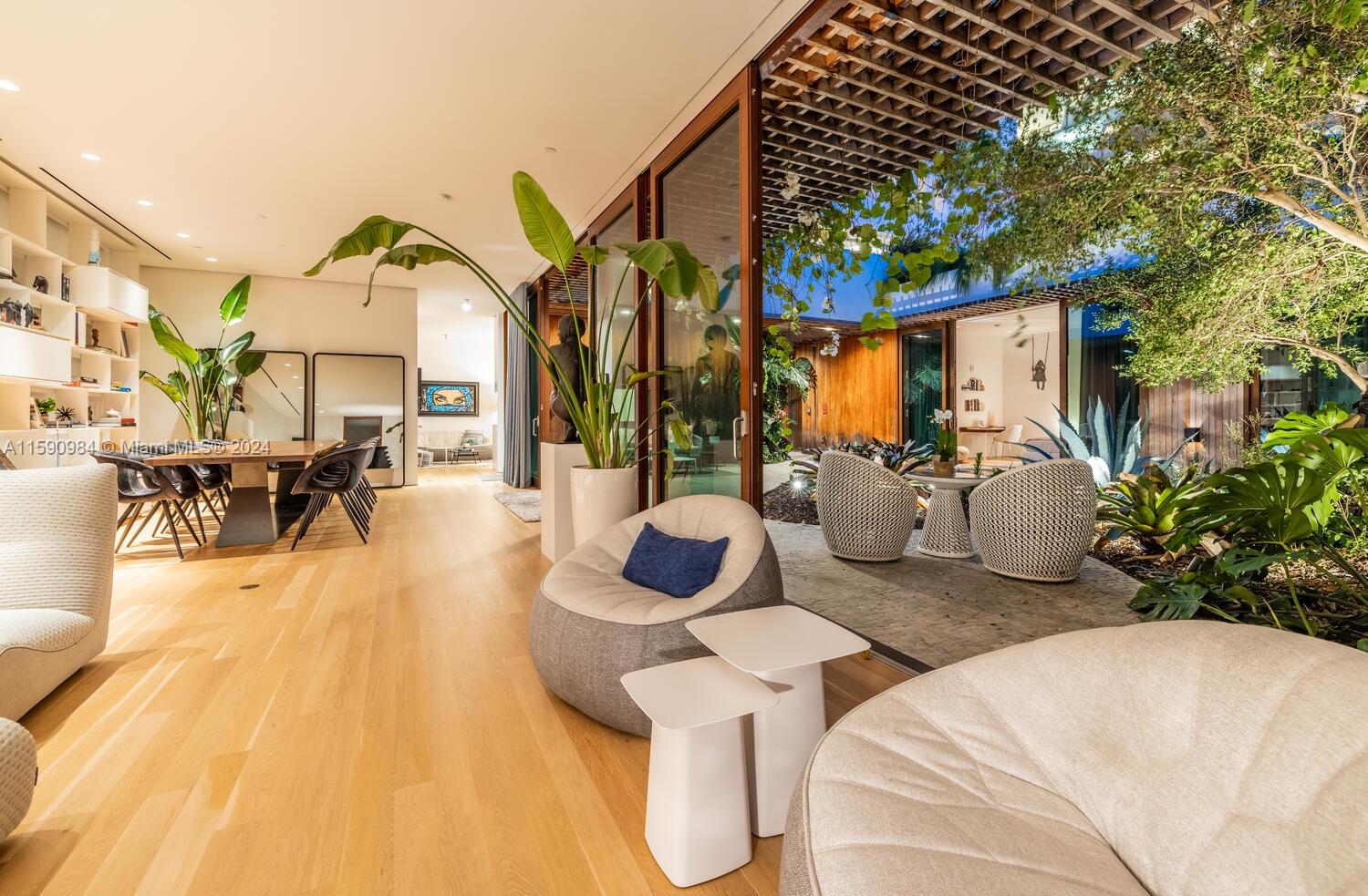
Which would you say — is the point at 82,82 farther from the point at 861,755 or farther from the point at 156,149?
the point at 861,755

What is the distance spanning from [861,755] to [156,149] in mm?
5725

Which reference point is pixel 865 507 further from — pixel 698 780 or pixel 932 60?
pixel 698 780

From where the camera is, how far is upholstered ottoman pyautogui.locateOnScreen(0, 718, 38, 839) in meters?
1.28

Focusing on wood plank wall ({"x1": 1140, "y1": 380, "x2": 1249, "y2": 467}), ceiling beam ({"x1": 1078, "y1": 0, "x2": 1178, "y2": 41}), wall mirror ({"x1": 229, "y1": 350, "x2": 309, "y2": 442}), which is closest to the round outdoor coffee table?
wood plank wall ({"x1": 1140, "y1": 380, "x2": 1249, "y2": 467})

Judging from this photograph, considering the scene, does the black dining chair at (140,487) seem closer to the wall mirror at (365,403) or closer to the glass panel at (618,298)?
the glass panel at (618,298)

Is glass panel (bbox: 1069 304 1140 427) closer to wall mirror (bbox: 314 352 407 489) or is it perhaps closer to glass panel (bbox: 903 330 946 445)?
glass panel (bbox: 903 330 946 445)

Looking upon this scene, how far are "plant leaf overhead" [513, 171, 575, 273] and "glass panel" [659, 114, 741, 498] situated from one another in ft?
2.78

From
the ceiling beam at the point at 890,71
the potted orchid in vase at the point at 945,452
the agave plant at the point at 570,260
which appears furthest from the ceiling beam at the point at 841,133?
the potted orchid in vase at the point at 945,452

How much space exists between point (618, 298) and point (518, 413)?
155 inches

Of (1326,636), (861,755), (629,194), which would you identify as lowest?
(1326,636)

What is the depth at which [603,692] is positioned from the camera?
74.0 inches

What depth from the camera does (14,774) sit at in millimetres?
1309

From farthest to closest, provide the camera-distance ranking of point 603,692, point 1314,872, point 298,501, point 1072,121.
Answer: point 298,501 → point 1072,121 → point 603,692 → point 1314,872

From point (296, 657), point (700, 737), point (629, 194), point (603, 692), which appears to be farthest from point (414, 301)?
point (700, 737)
